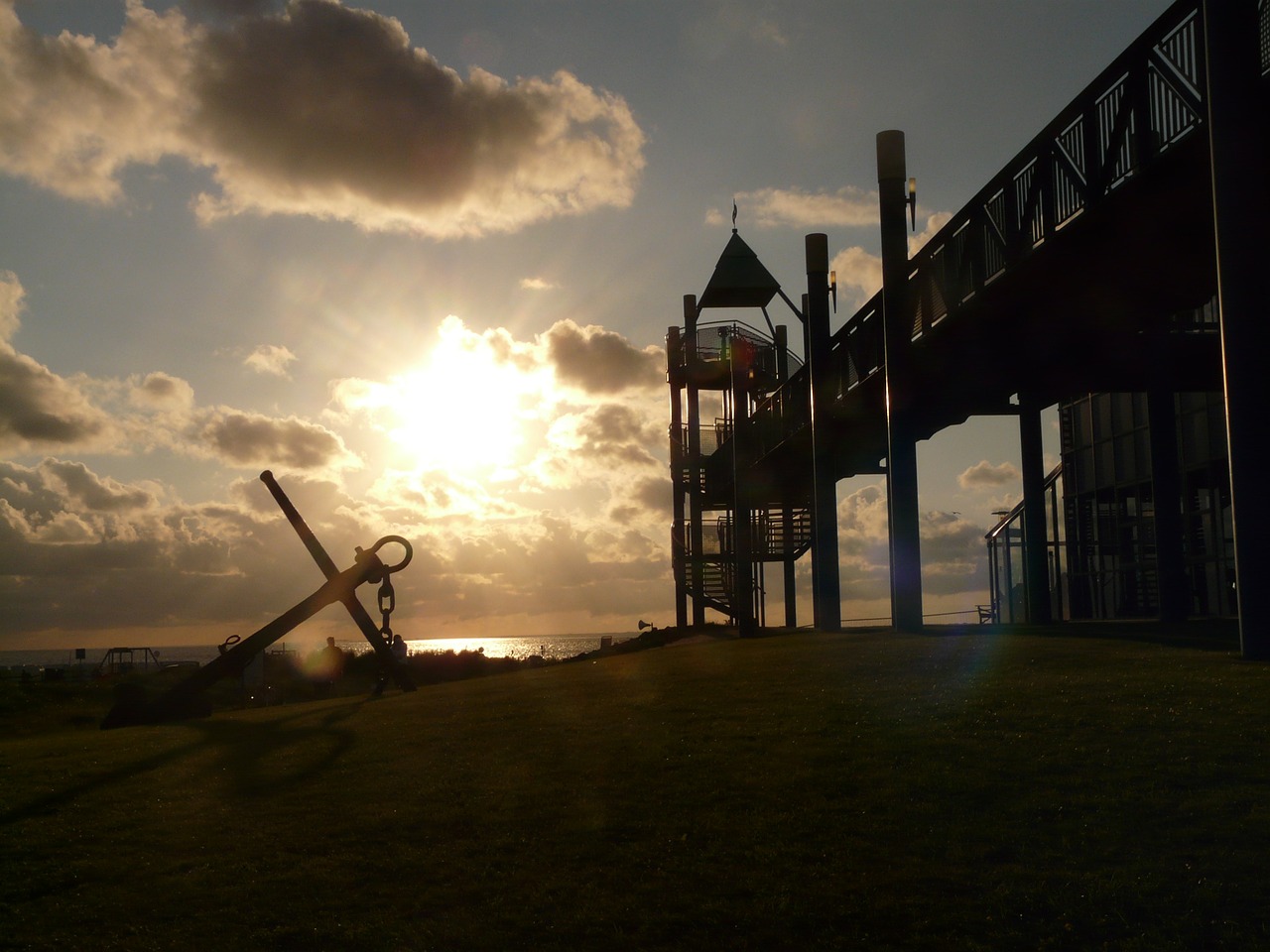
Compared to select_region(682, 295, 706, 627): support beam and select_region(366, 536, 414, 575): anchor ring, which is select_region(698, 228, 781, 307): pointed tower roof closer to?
select_region(682, 295, 706, 627): support beam

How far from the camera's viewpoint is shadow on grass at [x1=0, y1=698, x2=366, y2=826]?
42.0ft

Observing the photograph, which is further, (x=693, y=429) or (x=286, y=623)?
(x=693, y=429)

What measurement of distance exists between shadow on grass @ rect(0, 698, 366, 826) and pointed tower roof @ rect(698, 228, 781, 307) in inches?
1147

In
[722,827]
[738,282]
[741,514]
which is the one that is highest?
[738,282]

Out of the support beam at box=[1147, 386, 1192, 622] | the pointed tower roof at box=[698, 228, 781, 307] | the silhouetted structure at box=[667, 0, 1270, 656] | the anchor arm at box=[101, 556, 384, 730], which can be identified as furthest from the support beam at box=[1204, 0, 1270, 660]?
the pointed tower roof at box=[698, 228, 781, 307]

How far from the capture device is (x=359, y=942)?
8.05 metres

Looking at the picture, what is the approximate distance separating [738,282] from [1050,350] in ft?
73.1

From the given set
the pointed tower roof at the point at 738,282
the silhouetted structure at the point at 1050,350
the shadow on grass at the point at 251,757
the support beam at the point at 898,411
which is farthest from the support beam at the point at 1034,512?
the pointed tower roof at the point at 738,282

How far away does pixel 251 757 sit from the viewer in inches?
594

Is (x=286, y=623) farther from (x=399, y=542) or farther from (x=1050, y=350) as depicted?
(x=1050, y=350)

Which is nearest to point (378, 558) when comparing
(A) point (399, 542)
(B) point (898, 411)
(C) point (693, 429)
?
(A) point (399, 542)

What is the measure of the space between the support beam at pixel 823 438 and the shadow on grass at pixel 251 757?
16.1m

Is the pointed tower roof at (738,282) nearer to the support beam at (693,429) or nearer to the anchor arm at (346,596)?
the support beam at (693,429)

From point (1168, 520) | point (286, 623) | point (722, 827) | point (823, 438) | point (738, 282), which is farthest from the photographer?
point (738, 282)
